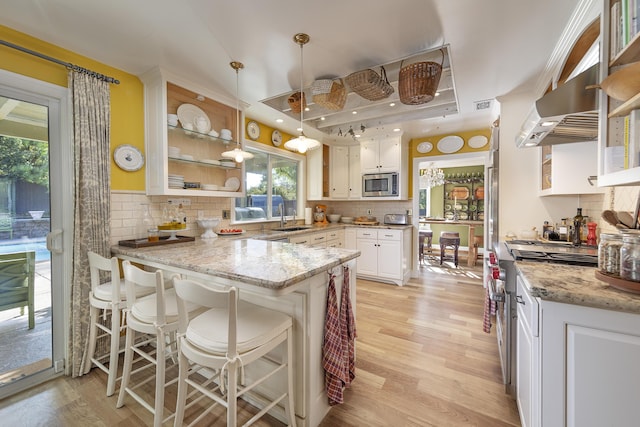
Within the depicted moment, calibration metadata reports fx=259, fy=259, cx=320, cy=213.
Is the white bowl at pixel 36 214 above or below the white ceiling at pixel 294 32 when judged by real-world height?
below

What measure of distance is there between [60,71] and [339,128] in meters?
2.64

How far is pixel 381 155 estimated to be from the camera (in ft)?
14.7

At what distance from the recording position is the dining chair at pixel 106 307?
1688 mm

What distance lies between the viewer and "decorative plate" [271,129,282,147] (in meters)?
3.97

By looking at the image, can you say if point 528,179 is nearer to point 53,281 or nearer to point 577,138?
point 577,138

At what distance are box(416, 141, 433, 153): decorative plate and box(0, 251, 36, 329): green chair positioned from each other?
190 inches

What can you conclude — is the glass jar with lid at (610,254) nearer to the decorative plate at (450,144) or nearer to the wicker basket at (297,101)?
the wicker basket at (297,101)

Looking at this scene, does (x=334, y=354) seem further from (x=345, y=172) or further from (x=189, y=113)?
(x=345, y=172)

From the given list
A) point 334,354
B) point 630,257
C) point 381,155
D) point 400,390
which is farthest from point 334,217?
point 630,257

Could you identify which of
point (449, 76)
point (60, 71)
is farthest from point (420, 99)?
point (60, 71)

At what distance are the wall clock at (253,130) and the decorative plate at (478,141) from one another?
3.26 m

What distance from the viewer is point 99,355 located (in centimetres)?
209

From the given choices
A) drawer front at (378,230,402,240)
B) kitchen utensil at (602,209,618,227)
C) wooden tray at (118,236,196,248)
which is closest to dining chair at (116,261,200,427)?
wooden tray at (118,236,196,248)

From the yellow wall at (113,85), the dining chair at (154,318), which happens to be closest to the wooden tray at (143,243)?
the yellow wall at (113,85)
